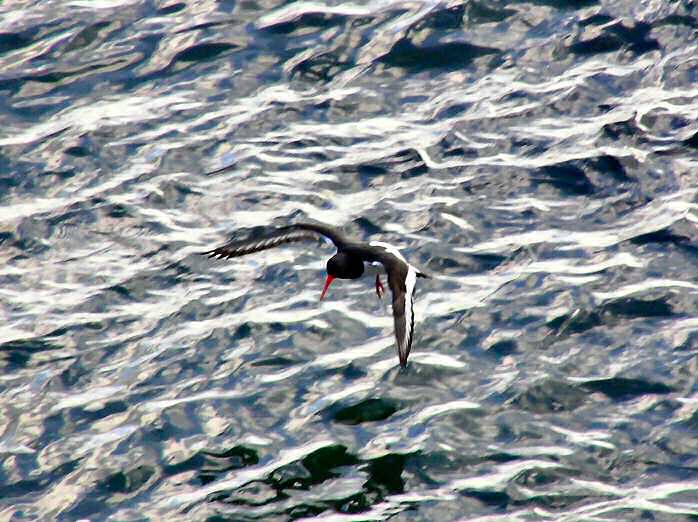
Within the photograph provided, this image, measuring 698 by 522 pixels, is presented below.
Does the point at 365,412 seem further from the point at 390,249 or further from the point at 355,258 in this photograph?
the point at 390,249

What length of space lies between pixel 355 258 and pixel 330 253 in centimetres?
140

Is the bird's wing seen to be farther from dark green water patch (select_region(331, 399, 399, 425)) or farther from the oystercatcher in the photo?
dark green water patch (select_region(331, 399, 399, 425))

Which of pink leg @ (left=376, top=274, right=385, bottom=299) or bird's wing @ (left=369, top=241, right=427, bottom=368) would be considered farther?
pink leg @ (left=376, top=274, right=385, bottom=299)

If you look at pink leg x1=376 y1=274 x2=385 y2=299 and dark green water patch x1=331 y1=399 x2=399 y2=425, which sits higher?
pink leg x1=376 y1=274 x2=385 y2=299

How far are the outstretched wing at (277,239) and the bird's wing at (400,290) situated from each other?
538mm

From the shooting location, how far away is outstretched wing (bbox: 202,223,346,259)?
12305mm

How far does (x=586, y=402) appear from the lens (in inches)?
432

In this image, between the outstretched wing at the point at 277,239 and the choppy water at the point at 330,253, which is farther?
the outstretched wing at the point at 277,239

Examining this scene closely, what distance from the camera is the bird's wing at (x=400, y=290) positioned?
34.2 ft

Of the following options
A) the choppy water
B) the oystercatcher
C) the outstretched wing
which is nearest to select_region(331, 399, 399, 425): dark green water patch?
the choppy water

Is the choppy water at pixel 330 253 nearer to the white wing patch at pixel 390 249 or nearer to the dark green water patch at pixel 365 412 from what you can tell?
the dark green water patch at pixel 365 412

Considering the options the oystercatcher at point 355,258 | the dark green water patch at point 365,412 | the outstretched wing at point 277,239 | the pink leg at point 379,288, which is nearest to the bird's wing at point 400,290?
the oystercatcher at point 355,258

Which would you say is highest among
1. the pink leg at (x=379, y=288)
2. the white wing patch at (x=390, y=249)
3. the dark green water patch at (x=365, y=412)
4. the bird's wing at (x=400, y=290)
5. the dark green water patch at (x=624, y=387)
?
the bird's wing at (x=400, y=290)

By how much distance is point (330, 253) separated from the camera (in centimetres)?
1330
